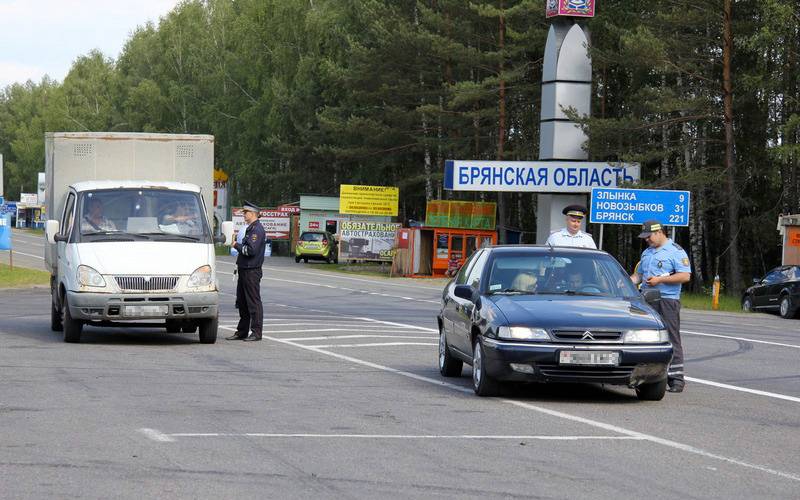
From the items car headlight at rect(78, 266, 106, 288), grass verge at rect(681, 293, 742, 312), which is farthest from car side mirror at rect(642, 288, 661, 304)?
grass verge at rect(681, 293, 742, 312)

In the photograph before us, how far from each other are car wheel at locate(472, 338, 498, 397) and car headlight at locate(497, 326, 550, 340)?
1.32 ft

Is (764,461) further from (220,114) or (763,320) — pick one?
(220,114)

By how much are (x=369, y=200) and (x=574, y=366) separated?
54.2 meters

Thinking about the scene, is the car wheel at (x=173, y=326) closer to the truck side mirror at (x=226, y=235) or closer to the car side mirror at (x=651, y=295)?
the truck side mirror at (x=226, y=235)

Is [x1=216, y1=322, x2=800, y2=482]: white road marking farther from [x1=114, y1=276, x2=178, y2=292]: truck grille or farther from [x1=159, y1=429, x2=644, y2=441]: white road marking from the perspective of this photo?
[x1=114, y1=276, x2=178, y2=292]: truck grille

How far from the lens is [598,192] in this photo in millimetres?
39125

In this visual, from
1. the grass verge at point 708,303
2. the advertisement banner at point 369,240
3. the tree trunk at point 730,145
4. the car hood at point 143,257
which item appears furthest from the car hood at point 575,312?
the advertisement banner at point 369,240

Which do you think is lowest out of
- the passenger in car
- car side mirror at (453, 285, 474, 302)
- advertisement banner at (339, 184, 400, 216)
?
car side mirror at (453, 285, 474, 302)

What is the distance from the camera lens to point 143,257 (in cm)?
1753

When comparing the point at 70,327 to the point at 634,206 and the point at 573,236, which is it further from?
the point at 634,206

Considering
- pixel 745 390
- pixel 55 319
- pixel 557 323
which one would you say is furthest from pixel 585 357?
pixel 55 319

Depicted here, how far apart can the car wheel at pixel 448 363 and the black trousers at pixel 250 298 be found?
4672mm

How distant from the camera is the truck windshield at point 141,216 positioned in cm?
1806

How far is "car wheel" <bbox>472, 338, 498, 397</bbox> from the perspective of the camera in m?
12.3
